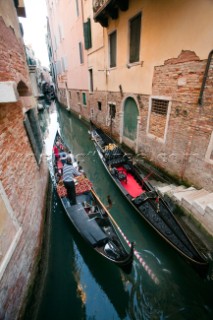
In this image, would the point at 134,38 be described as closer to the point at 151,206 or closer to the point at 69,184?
the point at 69,184

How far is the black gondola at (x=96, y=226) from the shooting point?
114 inches

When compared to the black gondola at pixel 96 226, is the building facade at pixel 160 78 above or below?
above

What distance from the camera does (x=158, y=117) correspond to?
541 centimetres

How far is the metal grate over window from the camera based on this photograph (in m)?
5.09

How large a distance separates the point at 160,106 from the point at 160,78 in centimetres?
Result: 80

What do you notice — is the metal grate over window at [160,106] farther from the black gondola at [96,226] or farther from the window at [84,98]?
the window at [84,98]

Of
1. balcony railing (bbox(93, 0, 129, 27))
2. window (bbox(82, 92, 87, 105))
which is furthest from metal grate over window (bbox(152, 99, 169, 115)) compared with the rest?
window (bbox(82, 92, 87, 105))

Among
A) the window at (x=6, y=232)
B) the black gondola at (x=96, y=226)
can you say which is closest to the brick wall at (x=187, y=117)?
the black gondola at (x=96, y=226)

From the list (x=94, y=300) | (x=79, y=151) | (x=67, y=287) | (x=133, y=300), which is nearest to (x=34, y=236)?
(x=67, y=287)

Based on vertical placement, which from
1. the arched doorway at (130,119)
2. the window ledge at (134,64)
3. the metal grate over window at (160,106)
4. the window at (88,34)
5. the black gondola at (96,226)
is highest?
the window at (88,34)

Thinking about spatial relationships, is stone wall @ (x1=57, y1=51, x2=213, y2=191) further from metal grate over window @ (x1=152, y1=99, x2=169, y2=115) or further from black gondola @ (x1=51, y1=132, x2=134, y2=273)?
black gondola @ (x1=51, y1=132, x2=134, y2=273)

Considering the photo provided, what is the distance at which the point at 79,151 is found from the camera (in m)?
9.46

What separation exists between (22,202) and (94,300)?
2146 mm

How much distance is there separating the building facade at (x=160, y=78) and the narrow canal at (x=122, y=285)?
2.06 meters
